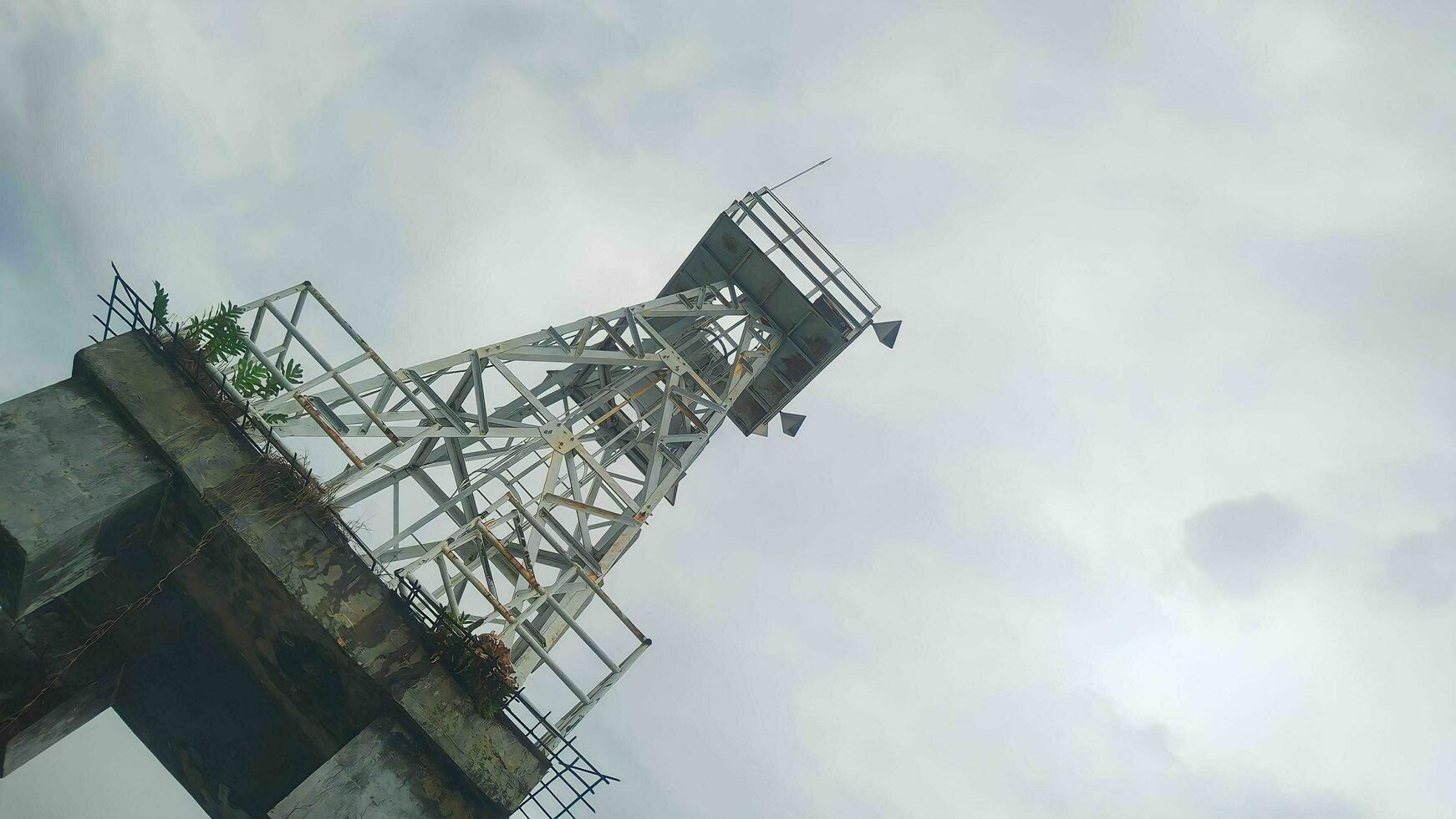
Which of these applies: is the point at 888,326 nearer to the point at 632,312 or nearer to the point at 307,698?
the point at 632,312

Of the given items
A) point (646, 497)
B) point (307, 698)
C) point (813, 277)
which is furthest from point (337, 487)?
point (813, 277)

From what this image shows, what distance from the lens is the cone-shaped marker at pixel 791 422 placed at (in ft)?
77.3

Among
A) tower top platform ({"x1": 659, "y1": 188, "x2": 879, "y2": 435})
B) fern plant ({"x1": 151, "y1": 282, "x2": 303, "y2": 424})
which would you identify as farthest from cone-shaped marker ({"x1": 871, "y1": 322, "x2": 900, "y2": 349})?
fern plant ({"x1": 151, "y1": 282, "x2": 303, "y2": 424})

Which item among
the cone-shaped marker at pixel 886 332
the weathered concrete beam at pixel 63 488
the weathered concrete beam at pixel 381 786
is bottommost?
the weathered concrete beam at pixel 381 786

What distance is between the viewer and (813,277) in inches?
837

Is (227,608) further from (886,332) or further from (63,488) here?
(886,332)

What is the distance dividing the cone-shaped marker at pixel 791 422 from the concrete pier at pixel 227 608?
13883mm

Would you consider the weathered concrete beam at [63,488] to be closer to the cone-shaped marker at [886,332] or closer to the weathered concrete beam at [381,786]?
the weathered concrete beam at [381,786]

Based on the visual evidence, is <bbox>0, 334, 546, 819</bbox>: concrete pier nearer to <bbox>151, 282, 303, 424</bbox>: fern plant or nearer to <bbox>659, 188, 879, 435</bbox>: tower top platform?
<bbox>151, 282, 303, 424</bbox>: fern plant

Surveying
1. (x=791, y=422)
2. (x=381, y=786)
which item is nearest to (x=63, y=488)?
(x=381, y=786)

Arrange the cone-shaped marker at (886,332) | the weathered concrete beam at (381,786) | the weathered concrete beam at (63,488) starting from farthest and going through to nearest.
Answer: the cone-shaped marker at (886,332), the weathered concrete beam at (63,488), the weathered concrete beam at (381,786)

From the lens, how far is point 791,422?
23672 mm

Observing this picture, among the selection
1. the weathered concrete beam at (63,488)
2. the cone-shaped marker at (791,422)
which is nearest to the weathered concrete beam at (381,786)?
the weathered concrete beam at (63,488)

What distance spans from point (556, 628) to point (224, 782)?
4682 mm
